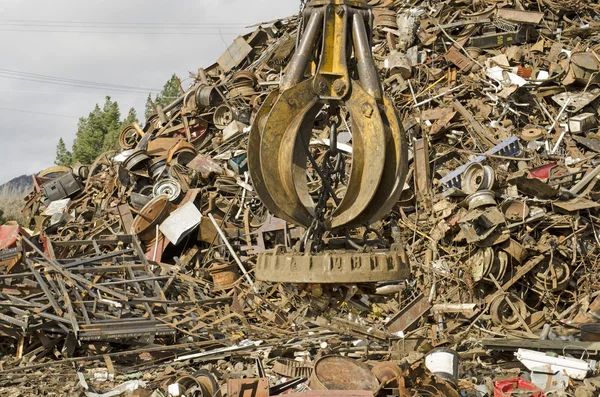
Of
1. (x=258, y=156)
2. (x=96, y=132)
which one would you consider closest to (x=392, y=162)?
(x=258, y=156)

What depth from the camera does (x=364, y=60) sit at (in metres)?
4.36

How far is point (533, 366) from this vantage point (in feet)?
25.5

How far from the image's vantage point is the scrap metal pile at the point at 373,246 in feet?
25.3

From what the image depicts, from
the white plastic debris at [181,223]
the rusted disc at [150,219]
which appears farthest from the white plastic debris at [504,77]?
the rusted disc at [150,219]

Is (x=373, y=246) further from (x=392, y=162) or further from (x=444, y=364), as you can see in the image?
(x=444, y=364)

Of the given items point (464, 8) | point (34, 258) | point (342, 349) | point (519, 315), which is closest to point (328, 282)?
point (342, 349)

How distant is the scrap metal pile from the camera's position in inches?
304

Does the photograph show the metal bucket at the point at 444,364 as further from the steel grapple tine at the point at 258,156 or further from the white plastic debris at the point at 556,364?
the steel grapple tine at the point at 258,156

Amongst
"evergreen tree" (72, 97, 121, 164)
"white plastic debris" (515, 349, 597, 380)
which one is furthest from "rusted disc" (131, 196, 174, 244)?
"evergreen tree" (72, 97, 121, 164)

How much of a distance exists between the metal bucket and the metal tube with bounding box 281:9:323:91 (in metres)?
4.04

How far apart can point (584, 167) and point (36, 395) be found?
8.71m

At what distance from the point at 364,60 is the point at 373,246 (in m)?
1.23

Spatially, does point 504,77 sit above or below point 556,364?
above

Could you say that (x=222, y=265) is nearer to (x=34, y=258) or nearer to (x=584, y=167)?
(x=34, y=258)
